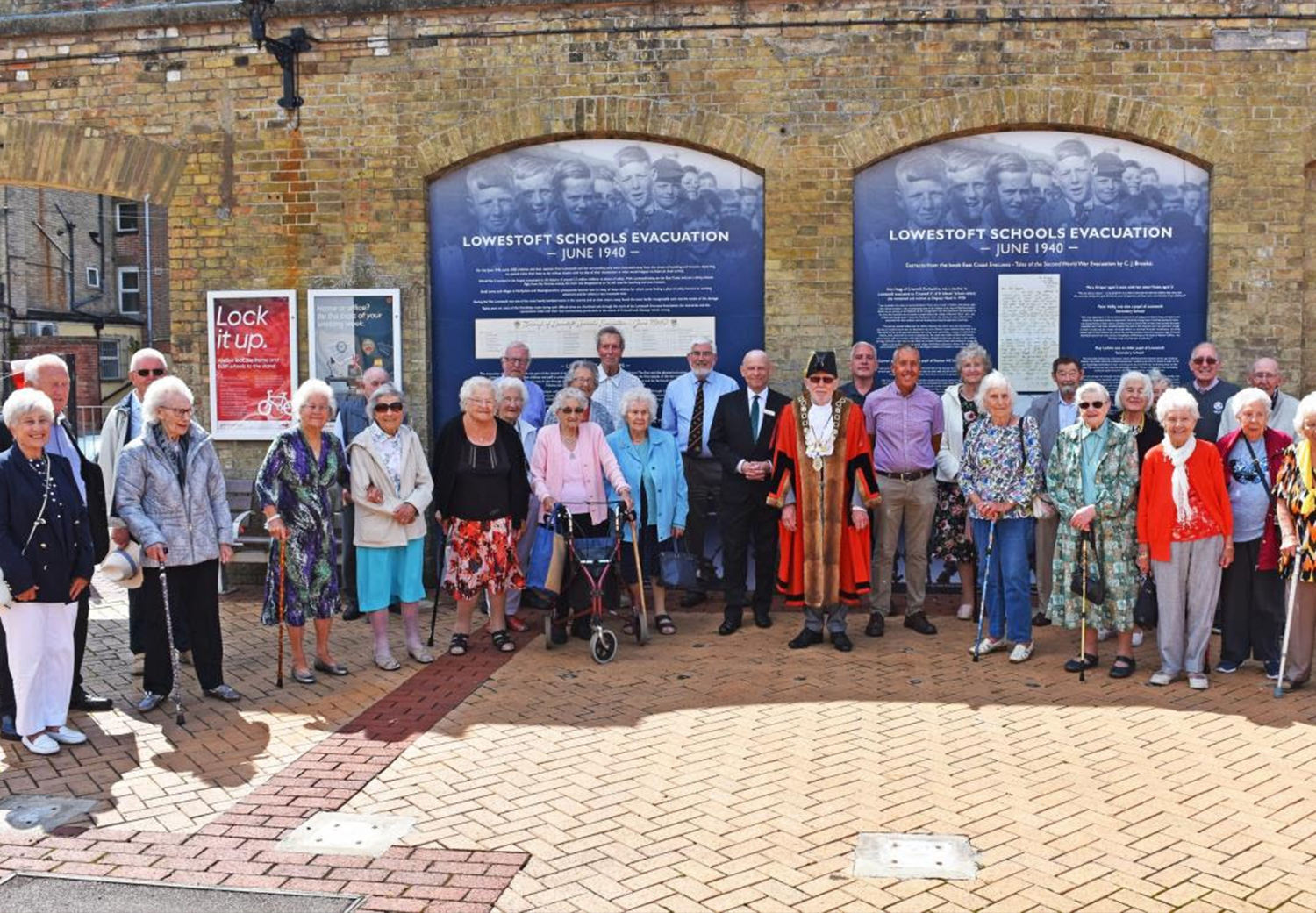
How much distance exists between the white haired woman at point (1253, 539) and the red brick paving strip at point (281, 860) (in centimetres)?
499

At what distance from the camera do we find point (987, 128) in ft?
33.6

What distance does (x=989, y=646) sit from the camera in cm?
824

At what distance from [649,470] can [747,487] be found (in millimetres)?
719

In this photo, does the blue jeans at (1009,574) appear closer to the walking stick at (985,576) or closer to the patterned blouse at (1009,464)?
the walking stick at (985,576)

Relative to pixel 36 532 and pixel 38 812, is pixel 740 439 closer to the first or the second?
pixel 36 532

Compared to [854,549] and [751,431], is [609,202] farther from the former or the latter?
[854,549]

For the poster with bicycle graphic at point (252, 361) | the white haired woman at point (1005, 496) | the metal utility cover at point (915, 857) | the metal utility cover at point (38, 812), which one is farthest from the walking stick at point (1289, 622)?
the poster with bicycle graphic at point (252, 361)

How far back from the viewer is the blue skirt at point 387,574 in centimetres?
788

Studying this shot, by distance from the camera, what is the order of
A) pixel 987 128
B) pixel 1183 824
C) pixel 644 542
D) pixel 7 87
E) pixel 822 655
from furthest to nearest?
1. pixel 7 87
2. pixel 987 128
3. pixel 644 542
4. pixel 822 655
5. pixel 1183 824

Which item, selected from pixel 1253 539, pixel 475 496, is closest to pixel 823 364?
pixel 475 496

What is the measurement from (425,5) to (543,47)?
1070 millimetres

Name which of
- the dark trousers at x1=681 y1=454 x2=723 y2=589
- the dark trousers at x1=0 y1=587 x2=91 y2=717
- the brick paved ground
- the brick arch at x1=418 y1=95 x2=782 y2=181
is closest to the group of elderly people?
the dark trousers at x1=0 y1=587 x2=91 y2=717

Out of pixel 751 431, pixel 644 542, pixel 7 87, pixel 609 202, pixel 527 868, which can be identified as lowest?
pixel 527 868

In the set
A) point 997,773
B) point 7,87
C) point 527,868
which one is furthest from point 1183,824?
point 7,87
